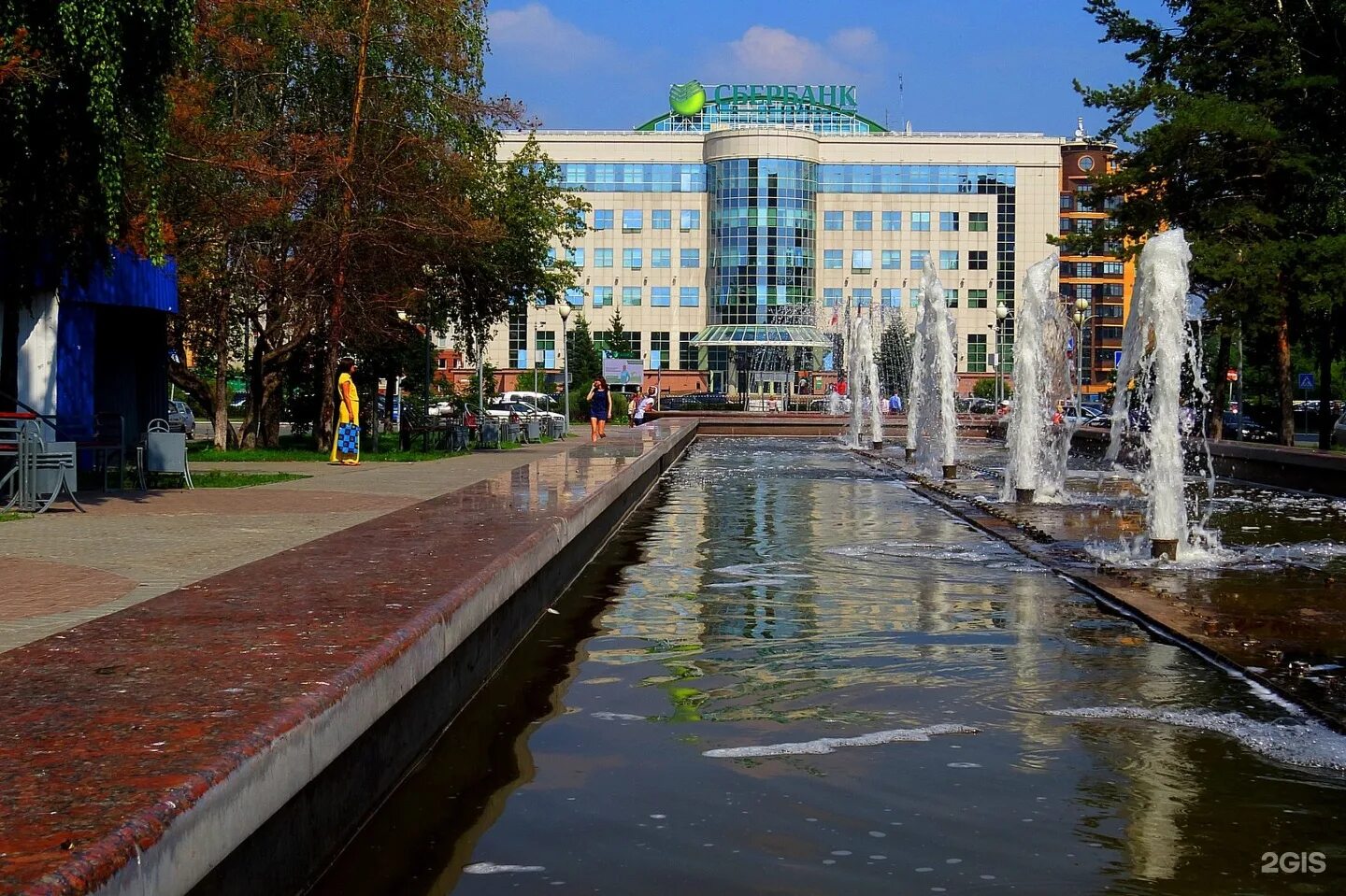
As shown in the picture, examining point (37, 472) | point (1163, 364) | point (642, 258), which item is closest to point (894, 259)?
point (642, 258)

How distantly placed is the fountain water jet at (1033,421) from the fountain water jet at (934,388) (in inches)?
121

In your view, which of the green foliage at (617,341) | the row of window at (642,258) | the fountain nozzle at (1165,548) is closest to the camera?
the fountain nozzle at (1165,548)

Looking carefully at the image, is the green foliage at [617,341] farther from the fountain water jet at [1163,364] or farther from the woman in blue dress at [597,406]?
the fountain water jet at [1163,364]

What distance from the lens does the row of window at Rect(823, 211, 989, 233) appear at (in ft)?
381

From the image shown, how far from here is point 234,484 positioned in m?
20.5

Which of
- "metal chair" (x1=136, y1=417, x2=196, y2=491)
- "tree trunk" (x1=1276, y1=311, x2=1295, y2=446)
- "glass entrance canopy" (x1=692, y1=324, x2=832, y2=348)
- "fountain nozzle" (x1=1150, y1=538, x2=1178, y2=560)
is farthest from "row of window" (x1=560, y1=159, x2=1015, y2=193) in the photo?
"fountain nozzle" (x1=1150, y1=538, x2=1178, y2=560)

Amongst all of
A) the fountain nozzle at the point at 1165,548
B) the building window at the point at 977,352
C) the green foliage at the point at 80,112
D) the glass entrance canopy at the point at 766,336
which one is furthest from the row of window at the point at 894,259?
the fountain nozzle at the point at 1165,548

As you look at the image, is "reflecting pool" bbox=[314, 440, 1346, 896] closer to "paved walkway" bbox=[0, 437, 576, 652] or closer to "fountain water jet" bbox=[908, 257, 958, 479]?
"paved walkway" bbox=[0, 437, 576, 652]

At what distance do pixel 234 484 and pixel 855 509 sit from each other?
27.2 ft

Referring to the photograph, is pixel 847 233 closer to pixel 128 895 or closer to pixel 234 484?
pixel 234 484

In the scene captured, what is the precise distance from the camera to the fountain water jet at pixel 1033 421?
70.5 feet

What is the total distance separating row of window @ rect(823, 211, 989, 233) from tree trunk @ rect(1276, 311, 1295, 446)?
78.5 metres

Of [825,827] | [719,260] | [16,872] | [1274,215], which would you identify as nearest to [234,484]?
[825,827]

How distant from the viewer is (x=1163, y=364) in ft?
49.2
